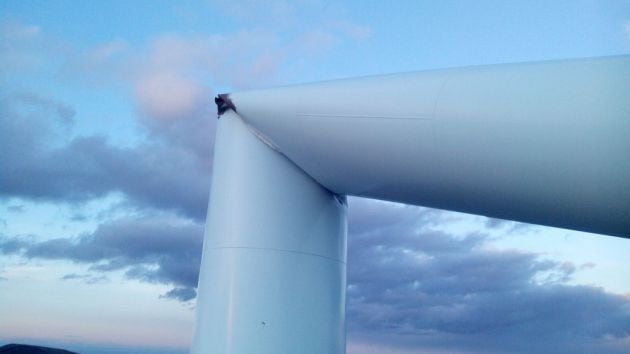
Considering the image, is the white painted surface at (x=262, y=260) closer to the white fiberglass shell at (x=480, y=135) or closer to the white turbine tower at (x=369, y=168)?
the white turbine tower at (x=369, y=168)

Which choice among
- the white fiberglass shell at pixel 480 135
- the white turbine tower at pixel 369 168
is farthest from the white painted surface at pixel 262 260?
the white fiberglass shell at pixel 480 135

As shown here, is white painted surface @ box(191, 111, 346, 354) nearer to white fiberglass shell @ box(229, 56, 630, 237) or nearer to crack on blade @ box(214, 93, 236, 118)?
crack on blade @ box(214, 93, 236, 118)

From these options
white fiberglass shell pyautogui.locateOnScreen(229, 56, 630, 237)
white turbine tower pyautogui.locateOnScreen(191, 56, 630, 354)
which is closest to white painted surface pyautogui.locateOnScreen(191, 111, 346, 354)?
white turbine tower pyautogui.locateOnScreen(191, 56, 630, 354)

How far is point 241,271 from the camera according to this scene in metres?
5.17

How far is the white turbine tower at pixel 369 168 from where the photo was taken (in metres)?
3.77

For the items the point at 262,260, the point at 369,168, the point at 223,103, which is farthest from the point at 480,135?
the point at 223,103

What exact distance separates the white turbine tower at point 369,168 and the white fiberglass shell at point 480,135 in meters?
0.01

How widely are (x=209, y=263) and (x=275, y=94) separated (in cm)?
180

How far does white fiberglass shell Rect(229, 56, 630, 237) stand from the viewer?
3.68m

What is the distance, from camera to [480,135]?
409 centimetres

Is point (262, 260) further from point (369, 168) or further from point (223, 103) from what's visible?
point (223, 103)

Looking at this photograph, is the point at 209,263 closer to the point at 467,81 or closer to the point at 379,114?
the point at 379,114

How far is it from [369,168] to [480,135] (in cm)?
122

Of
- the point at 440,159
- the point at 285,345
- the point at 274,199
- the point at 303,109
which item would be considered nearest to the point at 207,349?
the point at 285,345
